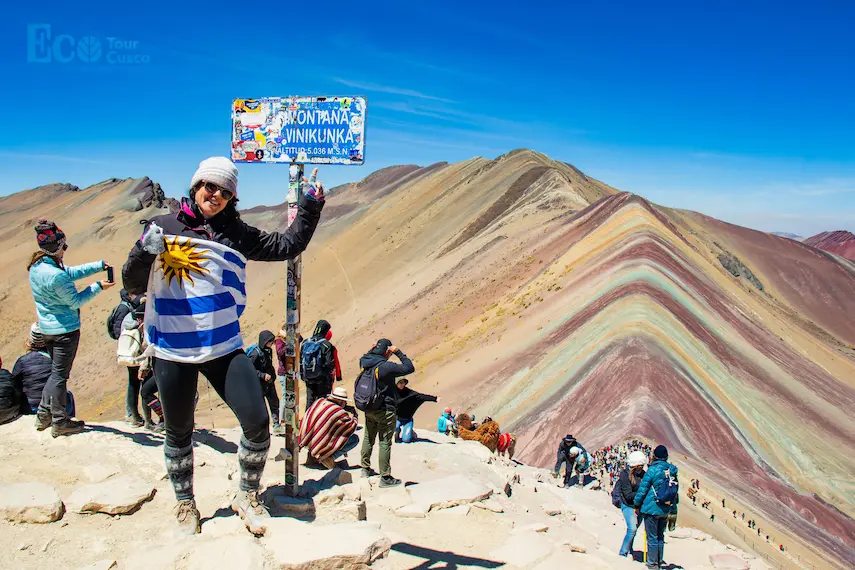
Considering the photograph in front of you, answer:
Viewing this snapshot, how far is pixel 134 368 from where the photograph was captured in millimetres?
6012

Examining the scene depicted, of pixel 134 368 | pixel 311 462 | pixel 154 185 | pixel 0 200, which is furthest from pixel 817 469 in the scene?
pixel 0 200

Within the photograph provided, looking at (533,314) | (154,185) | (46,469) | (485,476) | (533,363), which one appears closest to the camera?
(46,469)

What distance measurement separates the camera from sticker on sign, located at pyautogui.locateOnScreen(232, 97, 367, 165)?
13.3 feet

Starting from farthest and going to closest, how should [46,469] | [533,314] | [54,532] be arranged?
[533,314] < [46,469] < [54,532]

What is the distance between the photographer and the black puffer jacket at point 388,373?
18.1 feet

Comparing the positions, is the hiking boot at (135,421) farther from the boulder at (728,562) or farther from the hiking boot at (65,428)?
the boulder at (728,562)

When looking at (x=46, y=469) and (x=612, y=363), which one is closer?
(x=46, y=469)

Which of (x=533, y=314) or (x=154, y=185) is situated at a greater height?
(x=154, y=185)

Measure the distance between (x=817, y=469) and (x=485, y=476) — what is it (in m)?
8.94

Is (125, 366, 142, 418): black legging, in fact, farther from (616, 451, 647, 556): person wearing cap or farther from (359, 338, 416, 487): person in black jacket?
(616, 451, 647, 556): person wearing cap

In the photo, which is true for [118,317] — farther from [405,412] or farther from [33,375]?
[405,412]

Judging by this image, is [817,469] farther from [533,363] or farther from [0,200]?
[0,200]

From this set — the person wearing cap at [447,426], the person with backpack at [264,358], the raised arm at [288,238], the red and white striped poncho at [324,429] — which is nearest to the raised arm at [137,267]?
the raised arm at [288,238]

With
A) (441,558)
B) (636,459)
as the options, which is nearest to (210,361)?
(441,558)
